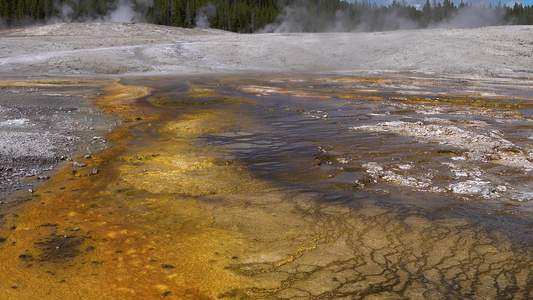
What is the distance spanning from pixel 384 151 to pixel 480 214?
6.70 feet

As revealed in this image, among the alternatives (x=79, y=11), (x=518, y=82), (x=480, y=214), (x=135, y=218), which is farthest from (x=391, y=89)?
(x=79, y=11)

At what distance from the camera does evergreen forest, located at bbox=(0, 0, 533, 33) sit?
45.8 m

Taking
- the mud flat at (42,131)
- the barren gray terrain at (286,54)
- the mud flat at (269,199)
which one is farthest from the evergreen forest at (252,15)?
the mud flat at (269,199)

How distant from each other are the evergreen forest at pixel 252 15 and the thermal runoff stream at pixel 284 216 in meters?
43.7

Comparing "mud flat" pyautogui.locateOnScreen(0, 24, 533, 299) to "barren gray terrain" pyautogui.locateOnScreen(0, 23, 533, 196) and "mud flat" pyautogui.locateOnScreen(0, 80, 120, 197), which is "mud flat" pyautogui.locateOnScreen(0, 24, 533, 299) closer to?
"mud flat" pyautogui.locateOnScreen(0, 80, 120, 197)

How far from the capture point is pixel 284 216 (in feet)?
12.0

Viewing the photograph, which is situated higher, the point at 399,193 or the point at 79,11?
the point at 79,11

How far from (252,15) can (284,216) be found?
1888 inches

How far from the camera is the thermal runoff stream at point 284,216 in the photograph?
2.66m

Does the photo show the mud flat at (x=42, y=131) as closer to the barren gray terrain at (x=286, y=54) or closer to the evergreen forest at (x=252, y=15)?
the barren gray terrain at (x=286, y=54)

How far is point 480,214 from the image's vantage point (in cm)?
367

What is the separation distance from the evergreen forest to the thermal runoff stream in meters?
43.7

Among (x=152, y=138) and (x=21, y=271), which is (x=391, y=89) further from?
(x=21, y=271)

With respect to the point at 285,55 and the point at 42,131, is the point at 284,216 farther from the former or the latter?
the point at 285,55
